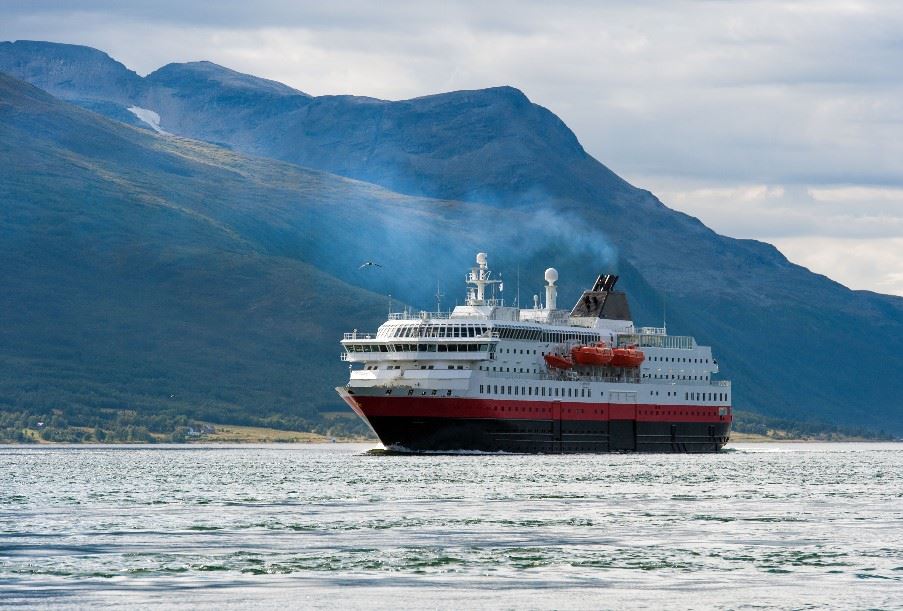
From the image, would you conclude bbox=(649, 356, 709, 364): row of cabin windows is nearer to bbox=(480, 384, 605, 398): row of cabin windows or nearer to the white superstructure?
the white superstructure

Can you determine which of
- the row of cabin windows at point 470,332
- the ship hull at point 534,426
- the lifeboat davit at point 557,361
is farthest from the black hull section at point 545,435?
the row of cabin windows at point 470,332

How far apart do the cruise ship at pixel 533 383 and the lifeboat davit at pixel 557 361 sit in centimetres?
8

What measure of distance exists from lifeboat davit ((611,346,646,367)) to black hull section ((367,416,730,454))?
4.75 metres

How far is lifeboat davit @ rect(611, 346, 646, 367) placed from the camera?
476ft

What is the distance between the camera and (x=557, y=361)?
139 m

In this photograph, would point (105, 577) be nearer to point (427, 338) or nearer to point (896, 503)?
point (896, 503)

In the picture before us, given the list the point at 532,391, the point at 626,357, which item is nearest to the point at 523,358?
the point at 532,391

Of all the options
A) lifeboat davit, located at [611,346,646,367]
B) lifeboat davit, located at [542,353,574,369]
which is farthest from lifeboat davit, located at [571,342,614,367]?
lifeboat davit, located at [542,353,574,369]

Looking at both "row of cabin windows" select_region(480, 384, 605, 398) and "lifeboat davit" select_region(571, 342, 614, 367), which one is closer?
"row of cabin windows" select_region(480, 384, 605, 398)

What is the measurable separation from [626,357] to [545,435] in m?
14.1

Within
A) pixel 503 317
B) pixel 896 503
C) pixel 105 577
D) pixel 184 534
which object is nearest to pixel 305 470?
pixel 503 317

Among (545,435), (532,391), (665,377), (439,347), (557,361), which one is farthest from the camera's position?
(665,377)

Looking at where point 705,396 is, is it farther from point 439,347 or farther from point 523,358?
point 439,347

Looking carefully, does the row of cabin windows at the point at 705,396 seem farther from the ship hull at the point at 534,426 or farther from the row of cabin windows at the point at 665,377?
the row of cabin windows at the point at 665,377
